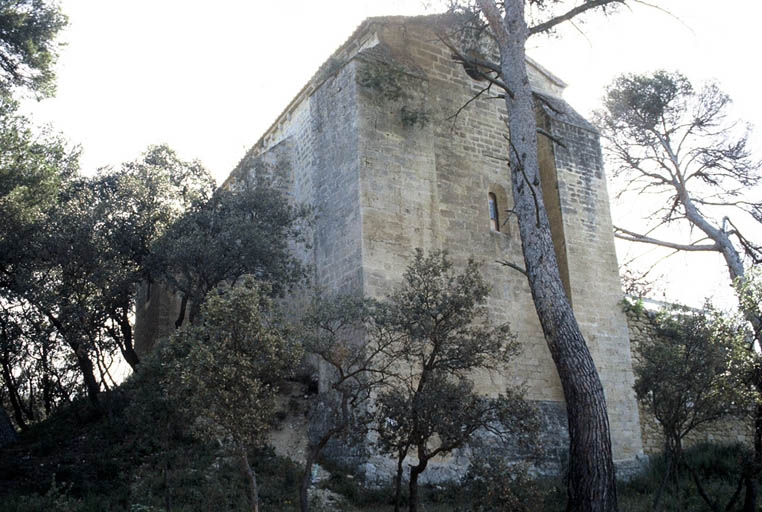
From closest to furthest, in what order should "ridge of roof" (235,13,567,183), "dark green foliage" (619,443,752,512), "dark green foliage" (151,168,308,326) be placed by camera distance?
"dark green foliage" (619,443,752,512), "dark green foliage" (151,168,308,326), "ridge of roof" (235,13,567,183)

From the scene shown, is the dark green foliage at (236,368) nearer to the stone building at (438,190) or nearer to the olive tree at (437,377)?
the olive tree at (437,377)

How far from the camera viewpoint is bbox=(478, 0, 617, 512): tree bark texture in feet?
27.7

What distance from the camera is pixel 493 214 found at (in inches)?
565

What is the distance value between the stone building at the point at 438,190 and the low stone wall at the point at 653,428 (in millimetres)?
588

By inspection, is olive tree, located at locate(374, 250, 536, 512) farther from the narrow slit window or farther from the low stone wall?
the low stone wall

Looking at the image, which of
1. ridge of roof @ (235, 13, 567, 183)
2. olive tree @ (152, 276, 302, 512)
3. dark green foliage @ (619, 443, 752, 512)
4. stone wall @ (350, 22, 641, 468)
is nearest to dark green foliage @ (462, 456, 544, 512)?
Result: olive tree @ (152, 276, 302, 512)

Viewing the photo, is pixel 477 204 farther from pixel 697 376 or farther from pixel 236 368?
pixel 236 368

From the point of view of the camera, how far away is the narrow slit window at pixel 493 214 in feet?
46.6

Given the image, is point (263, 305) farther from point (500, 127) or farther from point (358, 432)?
point (500, 127)

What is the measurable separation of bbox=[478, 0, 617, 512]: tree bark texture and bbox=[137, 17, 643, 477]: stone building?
2.20 metres

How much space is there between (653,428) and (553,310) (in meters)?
7.12

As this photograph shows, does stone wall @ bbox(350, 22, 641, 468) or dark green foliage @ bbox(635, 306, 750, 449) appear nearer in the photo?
dark green foliage @ bbox(635, 306, 750, 449)

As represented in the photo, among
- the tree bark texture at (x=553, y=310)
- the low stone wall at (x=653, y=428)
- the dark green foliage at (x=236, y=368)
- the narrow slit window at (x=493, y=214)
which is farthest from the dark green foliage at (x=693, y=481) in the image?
the dark green foliage at (x=236, y=368)

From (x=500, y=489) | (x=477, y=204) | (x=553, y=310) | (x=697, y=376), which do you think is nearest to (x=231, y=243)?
(x=477, y=204)
